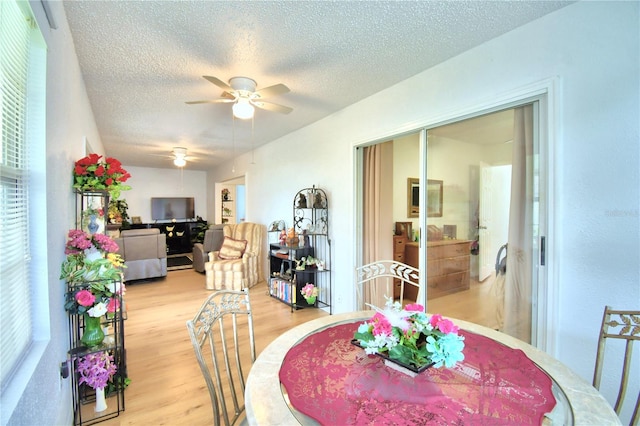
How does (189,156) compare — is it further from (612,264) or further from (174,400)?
(612,264)

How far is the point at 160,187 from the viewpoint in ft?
26.8

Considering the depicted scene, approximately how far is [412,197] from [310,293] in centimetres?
172

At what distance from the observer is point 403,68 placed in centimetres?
241

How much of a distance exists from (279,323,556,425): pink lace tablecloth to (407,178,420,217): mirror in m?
2.10

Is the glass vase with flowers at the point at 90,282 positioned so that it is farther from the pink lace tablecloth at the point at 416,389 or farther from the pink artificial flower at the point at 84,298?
the pink lace tablecloth at the point at 416,389

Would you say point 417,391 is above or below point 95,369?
above

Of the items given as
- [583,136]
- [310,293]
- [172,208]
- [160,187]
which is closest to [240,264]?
[310,293]

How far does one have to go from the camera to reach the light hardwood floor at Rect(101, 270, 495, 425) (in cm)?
193

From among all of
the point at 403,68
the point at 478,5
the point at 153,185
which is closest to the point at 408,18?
the point at 478,5

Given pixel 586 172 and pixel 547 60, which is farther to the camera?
pixel 547 60

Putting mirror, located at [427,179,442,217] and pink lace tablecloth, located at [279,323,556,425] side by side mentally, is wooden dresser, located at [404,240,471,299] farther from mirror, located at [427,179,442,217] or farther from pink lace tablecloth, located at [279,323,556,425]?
pink lace tablecloth, located at [279,323,556,425]

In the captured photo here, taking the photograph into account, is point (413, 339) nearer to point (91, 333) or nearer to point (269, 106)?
point (91, 333)

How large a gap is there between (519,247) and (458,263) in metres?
0.56

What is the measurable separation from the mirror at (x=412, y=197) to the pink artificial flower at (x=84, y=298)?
2.86 meters
